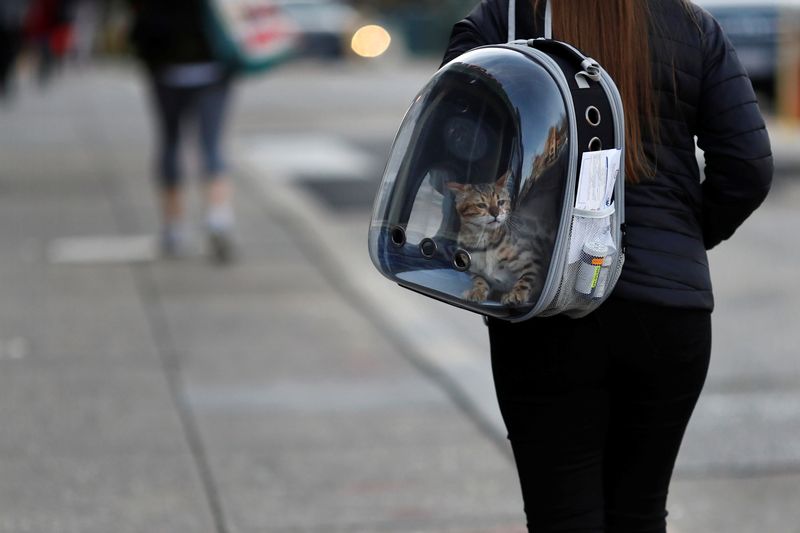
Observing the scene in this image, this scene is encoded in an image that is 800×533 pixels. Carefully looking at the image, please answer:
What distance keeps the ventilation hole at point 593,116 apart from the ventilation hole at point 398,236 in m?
0.39

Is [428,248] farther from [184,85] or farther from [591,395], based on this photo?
[184,85]

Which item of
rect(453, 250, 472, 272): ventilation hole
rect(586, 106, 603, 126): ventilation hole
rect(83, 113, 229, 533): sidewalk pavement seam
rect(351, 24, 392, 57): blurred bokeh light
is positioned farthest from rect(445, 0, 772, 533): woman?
rect(351, 24, 392, 57): blurred bokeh light

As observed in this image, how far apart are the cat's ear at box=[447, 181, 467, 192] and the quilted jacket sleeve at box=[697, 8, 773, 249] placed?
1.72ft

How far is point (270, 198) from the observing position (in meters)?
10.5

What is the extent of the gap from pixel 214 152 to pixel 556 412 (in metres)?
5.38

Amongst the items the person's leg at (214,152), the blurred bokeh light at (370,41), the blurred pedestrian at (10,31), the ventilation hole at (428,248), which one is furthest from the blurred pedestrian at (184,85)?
the blurred bokeh light at (370,41)

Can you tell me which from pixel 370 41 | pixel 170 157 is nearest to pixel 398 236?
pixel 170 157

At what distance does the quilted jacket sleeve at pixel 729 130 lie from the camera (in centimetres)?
261

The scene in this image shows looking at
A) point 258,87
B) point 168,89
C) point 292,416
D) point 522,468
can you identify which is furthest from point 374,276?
point 258,87

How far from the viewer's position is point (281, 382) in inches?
228

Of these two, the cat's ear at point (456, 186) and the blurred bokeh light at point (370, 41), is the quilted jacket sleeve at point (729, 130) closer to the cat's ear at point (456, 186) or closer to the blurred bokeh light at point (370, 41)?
the cat's ear at point (456, 186)

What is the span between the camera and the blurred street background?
4.43 meters

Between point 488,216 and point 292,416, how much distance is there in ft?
10.1

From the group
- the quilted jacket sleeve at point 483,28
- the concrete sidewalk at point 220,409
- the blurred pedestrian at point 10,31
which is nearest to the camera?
the quilted jacket sleeve at point 483,28
